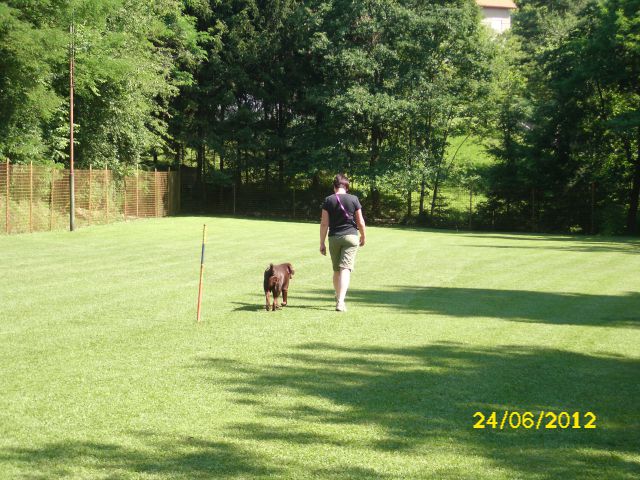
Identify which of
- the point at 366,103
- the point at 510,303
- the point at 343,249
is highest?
the point at 366,103

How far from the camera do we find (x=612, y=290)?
15023 mm

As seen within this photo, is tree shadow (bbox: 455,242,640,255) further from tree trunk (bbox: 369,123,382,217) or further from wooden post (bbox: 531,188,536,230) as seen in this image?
tree trunk (bbox: 369,123,382,217)

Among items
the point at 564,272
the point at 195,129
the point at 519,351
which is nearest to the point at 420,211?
the point at 195,129

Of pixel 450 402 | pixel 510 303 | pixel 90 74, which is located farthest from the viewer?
pixel 90 74

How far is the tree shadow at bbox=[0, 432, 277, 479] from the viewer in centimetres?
473

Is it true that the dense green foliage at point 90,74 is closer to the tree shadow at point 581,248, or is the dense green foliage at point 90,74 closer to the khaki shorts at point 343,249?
the tree shadow at point 581,248

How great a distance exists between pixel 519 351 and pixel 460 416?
290 centimetres

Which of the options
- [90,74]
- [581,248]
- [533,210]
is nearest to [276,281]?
[581,248]

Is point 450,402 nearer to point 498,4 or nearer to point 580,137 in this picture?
point 580,137

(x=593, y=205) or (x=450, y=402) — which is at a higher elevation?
(x=593, y=205)

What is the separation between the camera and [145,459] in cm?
497

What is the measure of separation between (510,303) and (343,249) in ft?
11.0
